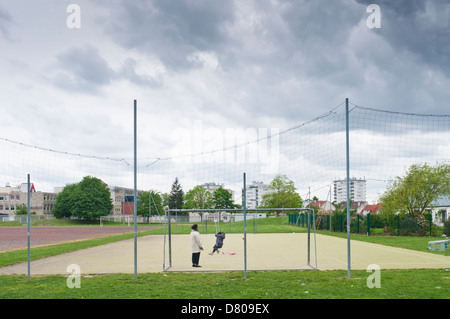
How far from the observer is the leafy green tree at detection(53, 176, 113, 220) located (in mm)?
82688

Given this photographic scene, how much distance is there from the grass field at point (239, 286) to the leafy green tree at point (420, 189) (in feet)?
79.0

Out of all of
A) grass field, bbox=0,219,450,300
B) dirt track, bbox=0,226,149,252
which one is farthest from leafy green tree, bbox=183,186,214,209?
grass field, bbox=0,219,450,300

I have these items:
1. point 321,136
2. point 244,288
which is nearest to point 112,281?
point 244,288

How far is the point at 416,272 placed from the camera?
455 inches

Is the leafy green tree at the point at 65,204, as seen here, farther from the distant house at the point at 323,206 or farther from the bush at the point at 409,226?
the bush at the point at 409,226

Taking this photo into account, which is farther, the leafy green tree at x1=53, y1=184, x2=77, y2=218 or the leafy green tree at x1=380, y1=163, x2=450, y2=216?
the leafy green tree at x1=53, y1=184, x2=77, y2=218

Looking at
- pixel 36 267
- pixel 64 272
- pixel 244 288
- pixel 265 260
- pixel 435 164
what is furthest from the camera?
pixel 435 164

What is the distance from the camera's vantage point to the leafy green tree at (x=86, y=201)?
82.7 metres

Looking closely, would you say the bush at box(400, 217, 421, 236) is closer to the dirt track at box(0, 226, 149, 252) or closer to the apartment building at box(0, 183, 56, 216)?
the dirt track at box(0, 226, 149, 252)

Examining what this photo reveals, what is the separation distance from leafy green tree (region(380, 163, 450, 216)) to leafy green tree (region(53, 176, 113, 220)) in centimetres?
6147

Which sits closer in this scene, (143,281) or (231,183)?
(143,281)

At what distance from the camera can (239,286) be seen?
949 centimetres

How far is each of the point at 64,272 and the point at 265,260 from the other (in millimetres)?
7195
